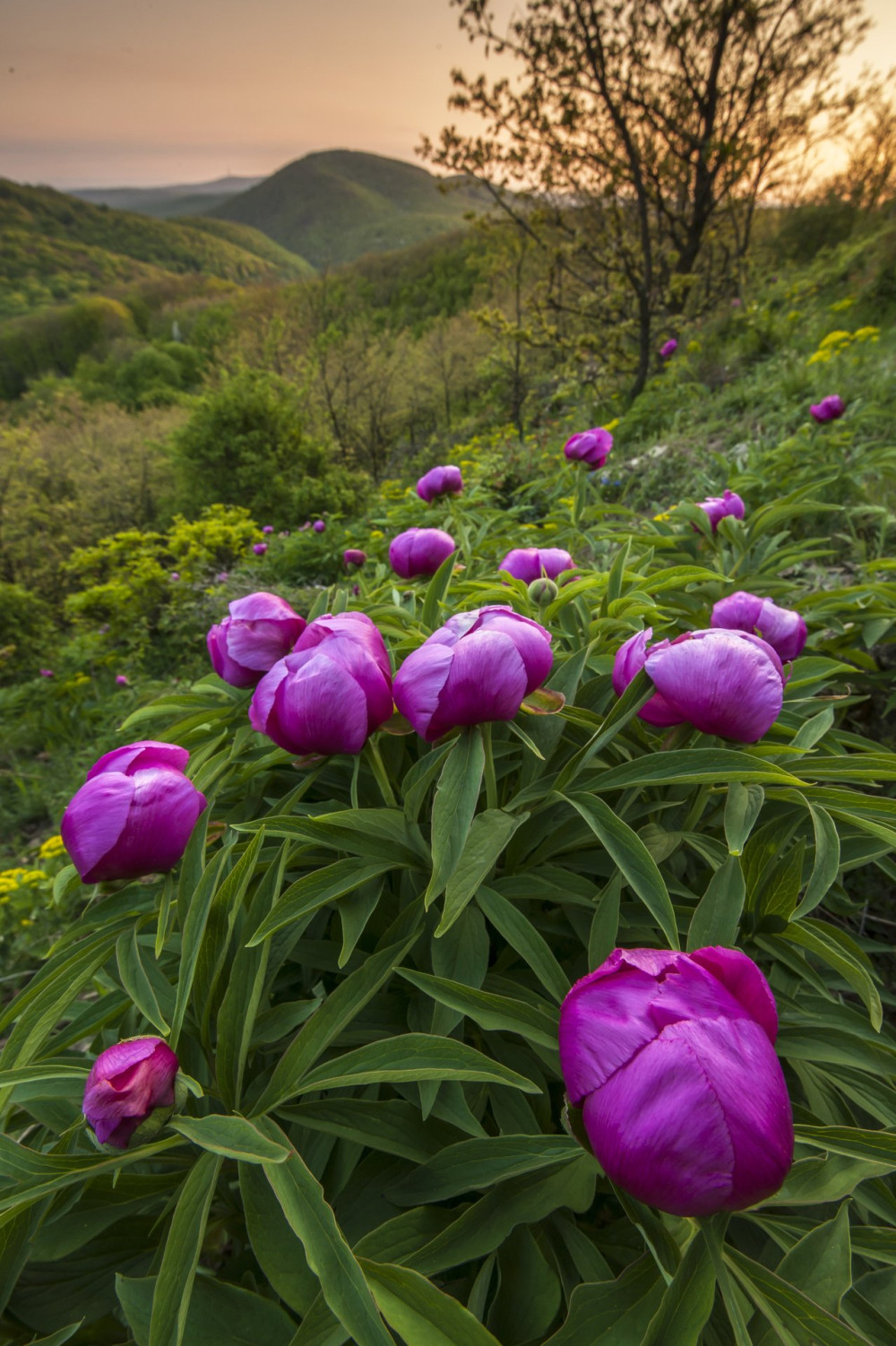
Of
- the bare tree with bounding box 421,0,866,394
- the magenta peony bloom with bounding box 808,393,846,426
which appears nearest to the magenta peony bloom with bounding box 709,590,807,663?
the magenta peony bloom with bounding box 808,393,846,426

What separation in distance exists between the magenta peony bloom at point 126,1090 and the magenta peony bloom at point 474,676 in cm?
33

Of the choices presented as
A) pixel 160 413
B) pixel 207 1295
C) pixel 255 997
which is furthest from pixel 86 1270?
pixel 160 413

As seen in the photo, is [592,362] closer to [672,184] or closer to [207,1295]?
[672,184]

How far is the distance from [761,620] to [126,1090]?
32.9 inches

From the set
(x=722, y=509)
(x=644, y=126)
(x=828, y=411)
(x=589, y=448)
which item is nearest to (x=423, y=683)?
(x=722, y=509)

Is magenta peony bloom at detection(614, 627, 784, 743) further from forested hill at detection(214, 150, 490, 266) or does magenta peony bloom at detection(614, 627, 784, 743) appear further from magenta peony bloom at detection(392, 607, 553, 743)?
A: forested hill at detection(214, 150, 490, 266)

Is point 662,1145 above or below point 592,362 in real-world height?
below

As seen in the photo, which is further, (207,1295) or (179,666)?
(179,666)

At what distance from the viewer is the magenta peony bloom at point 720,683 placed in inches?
23.1

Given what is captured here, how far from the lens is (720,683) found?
1.94ft

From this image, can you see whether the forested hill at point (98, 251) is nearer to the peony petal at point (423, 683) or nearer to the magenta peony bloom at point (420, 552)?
the magenta peony bloom at point (420, 552)

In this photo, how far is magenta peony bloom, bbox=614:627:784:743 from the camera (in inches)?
23.1

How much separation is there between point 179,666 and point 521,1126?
16.0 feet

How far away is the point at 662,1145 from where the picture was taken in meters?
0.39
